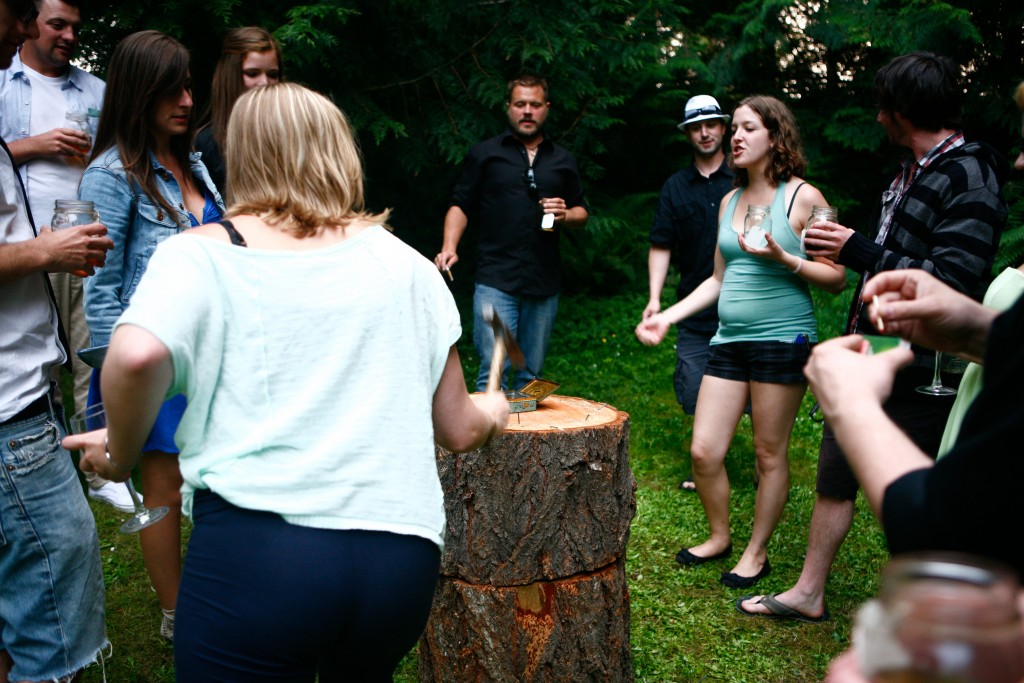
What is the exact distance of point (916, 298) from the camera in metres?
1.66

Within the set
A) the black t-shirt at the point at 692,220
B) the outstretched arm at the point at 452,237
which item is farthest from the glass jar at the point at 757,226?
the outstretched arm at the point at 452,237

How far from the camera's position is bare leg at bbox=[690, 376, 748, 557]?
4176mm

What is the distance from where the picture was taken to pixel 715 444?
4242 mm

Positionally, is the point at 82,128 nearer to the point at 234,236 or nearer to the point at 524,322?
the point at 234,236

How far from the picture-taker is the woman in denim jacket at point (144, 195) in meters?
3.14

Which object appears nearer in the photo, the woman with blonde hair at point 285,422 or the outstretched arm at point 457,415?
the woman with blonde hair at point 285,422

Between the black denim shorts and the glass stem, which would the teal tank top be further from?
the glass stem

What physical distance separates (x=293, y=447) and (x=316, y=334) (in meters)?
0.23

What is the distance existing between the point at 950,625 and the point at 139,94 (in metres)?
3.20

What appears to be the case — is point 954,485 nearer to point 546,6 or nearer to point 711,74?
point 546,6

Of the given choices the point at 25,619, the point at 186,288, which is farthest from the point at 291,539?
the point at 25,619

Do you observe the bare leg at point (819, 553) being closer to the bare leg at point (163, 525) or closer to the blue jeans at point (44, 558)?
A: the bare leg at point (163, 525)

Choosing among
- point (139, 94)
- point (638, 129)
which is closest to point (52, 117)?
point (139, 94)

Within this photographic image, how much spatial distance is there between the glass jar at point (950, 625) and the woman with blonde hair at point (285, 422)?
1117 mm
